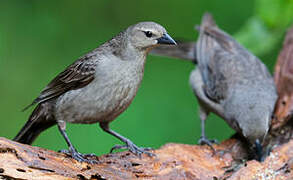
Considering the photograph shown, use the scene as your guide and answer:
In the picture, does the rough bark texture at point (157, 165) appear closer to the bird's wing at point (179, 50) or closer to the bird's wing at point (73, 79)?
the bird's wing at point (73, 79)

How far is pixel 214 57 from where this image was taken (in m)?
7.79

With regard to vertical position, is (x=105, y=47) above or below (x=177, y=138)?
above

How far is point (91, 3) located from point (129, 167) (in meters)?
3.89

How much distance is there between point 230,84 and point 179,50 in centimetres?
128

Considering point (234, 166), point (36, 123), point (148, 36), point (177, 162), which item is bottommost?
point (234, 166)

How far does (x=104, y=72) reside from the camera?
509 centimetres

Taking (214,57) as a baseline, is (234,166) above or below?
below

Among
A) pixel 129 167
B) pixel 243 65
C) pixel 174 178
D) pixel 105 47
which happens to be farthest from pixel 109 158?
pixel 243 65

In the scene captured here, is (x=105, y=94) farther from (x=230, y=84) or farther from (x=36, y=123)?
(x=230, y=84)

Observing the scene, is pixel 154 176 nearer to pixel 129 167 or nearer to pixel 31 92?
pixel 129 167

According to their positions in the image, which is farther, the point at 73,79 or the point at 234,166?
the point at 234,166

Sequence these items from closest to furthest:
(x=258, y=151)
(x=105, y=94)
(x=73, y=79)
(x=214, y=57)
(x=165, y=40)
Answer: (x=165, y=40), (x=105, y=94), (x=73, y=79), (x=258, y=151), (x=214, y=57)

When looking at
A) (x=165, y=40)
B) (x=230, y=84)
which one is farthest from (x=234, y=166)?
(x=230, y=84)

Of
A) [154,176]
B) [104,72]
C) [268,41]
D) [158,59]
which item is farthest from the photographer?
[158,59]
